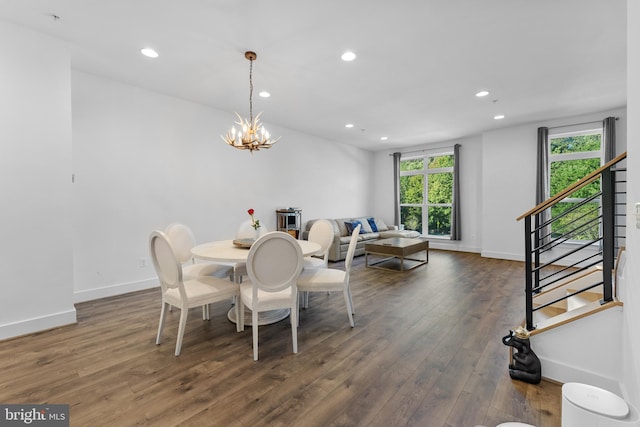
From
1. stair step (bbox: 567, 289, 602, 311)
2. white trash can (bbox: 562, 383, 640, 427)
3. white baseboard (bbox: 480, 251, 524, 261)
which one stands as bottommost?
white baseboard (bbox: 480, 251, 524, 261)

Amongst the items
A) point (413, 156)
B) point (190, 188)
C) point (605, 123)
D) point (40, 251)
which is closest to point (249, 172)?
point (190, 188)

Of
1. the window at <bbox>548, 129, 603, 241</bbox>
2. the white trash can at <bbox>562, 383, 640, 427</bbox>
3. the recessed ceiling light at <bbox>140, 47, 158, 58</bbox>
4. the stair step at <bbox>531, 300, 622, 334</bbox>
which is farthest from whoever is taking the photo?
the window at <bbox>548, 129, 603, 241</bbox>

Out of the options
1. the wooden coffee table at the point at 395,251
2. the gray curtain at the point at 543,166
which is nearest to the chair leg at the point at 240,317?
the wooden coffee table at the point at 395,251

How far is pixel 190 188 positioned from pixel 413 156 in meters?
5.93

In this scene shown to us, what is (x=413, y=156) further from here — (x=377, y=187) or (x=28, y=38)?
(x=28, y=38)

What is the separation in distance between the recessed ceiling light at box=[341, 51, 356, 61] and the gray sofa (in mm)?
3492

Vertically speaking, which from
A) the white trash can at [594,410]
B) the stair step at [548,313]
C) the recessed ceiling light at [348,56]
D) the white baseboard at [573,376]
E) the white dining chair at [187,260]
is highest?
the recessed ceiling light at [348,56]

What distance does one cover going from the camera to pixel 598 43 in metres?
2.78

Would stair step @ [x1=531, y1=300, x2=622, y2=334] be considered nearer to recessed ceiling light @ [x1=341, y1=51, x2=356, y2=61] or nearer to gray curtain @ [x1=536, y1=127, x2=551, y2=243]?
Result: recessed ceiling light @ [x1=341, y1=51, x2=356, y2=61]

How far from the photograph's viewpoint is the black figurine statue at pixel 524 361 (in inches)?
74.2

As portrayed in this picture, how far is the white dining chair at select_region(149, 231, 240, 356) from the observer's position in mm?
2213

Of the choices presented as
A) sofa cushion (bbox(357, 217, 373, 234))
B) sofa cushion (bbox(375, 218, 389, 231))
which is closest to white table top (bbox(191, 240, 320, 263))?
sofa cushion (bbox(357, 217, 373, 234))

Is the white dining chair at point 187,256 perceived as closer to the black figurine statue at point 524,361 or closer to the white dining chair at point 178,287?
the white dining chair at point 178,287

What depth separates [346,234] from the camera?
6.61 m
